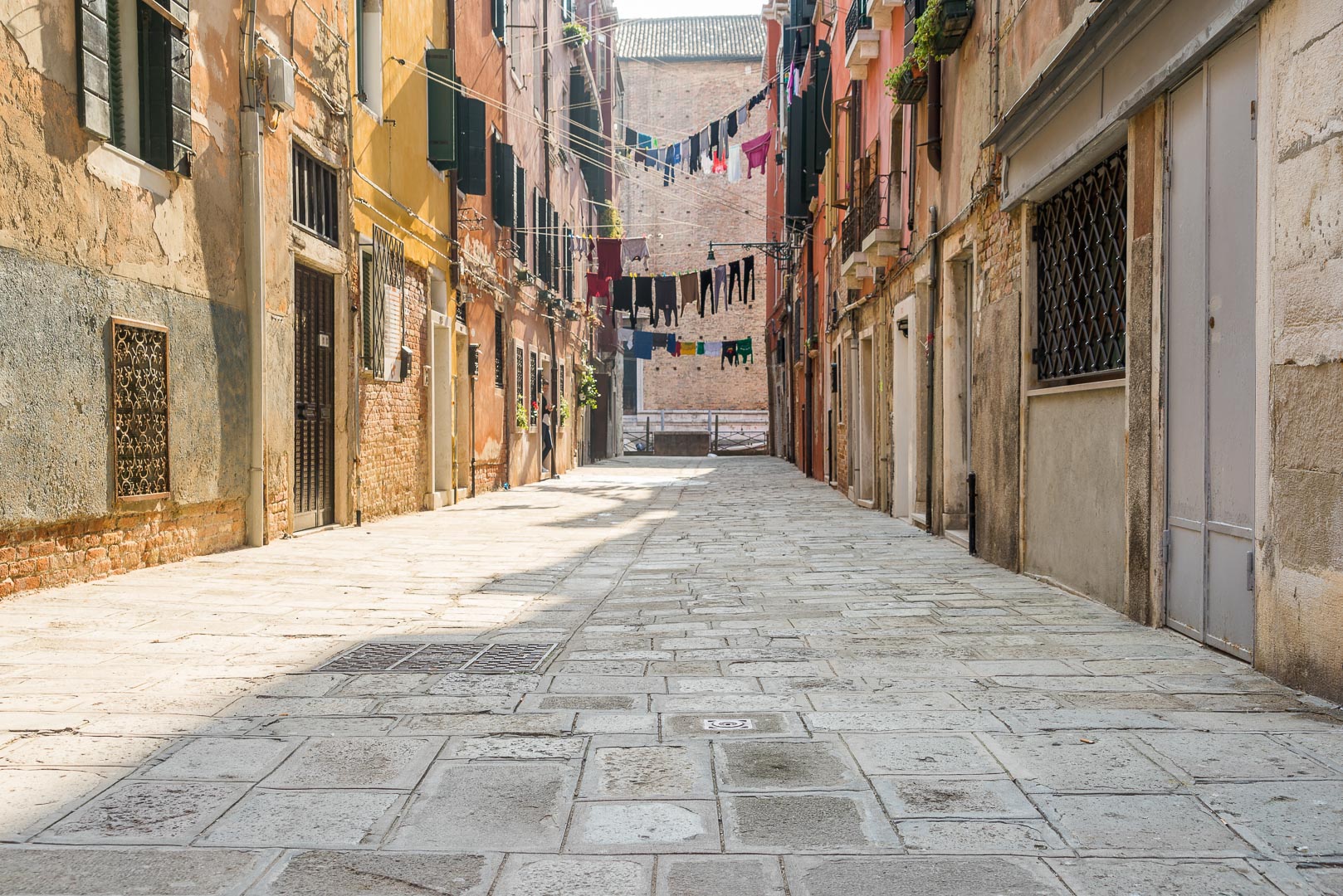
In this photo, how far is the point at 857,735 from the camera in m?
3.26

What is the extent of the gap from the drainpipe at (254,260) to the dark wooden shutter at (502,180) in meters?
8.43

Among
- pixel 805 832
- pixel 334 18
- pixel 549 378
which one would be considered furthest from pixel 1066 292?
pixel 549 378

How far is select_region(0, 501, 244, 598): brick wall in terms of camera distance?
5.68 meters

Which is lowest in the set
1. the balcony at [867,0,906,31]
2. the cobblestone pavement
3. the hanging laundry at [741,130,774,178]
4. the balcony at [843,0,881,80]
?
the cobblestone pavement

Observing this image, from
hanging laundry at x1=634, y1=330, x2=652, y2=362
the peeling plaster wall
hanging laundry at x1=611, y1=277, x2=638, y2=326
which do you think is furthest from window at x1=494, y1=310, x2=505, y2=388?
hanging laundry at x1=634, y1=330, x2=652, y2=362

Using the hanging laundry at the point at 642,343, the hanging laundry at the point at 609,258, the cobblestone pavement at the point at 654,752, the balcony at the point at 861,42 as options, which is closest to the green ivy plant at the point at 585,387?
the hanging laundry at the point at 609,258

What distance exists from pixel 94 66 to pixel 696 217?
38.9 metres

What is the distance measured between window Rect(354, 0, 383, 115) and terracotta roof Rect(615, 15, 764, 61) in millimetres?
34039

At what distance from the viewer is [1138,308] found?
5191 millimetres

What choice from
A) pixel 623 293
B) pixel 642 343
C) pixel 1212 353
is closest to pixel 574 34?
pixel 623 293

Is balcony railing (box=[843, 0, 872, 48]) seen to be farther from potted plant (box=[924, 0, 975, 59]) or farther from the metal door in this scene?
the metal door

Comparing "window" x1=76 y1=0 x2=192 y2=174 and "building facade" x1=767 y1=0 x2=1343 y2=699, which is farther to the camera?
"window" x1=76 y1=0 x2=192 y2=174

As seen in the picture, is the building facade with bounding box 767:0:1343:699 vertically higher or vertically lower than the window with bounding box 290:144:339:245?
lower

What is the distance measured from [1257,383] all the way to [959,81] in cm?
563
